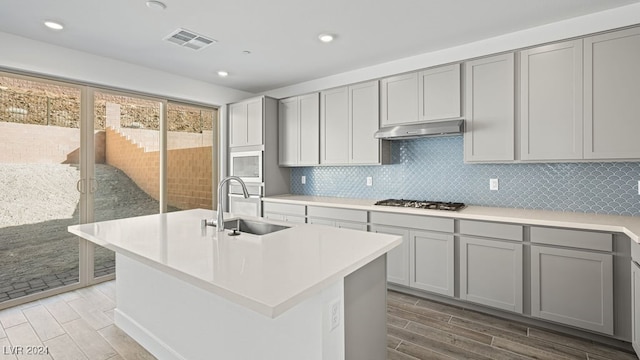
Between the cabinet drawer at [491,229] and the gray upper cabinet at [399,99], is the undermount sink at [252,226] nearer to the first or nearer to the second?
the cabinet drawer at [491,229]

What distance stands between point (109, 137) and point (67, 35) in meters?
1.13

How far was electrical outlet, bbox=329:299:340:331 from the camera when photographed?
4.60 feet

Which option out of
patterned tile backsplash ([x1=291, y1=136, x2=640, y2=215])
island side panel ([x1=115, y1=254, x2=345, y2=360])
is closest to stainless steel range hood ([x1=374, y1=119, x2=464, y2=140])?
patterned tile backsplash ([x1=291, y1=136, x2=640, y2=215])

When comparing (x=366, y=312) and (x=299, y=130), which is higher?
(x=299, y=130)

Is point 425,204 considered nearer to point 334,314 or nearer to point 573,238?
point 573,238

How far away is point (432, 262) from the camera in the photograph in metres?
2.99

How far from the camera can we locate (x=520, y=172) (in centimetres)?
300

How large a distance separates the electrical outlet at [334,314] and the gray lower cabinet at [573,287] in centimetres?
190

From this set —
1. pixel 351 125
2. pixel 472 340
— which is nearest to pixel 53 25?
pixel 351 125

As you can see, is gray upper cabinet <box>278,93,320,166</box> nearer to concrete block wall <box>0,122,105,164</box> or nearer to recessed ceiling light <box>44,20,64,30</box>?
concrete block wall <box>0,122,105,164</box>

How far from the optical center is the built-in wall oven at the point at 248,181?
443 cm

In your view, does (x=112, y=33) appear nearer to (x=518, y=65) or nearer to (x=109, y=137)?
(x=109, y=137)

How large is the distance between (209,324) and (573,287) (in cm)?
257

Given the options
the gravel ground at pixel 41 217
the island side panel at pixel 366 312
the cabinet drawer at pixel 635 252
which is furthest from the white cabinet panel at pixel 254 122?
the cabinet drawer at pixel 635 252
